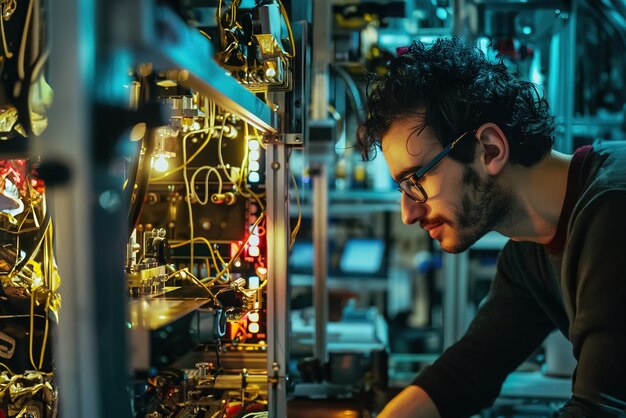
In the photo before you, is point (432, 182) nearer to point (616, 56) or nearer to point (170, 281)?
point (170, 281)

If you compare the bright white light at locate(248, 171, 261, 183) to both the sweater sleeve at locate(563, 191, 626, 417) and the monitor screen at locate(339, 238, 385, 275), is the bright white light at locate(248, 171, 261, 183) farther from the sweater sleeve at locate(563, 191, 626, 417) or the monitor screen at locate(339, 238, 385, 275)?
the monitor screen at locate(339, 238, 385, 275)

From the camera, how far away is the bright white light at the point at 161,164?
141cm

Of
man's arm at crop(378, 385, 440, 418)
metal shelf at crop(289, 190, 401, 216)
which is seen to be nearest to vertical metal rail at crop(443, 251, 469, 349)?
metal shelf at crop(289, 190, 401, 216)

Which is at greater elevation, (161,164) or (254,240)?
(161,164)

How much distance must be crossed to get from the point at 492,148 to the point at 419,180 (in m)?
0.17

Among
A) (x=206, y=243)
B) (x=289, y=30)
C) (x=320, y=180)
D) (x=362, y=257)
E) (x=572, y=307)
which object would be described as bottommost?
(x=362, y=257)

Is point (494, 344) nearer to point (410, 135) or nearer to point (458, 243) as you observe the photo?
point (458, 243)

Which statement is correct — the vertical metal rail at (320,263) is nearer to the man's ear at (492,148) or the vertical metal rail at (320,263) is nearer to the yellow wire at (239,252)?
the yellow wire at (239,252)

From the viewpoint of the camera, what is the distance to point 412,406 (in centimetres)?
140

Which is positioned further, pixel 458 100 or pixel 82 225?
pixel 458 100

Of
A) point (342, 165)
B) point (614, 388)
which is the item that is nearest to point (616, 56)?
point (342, 165)

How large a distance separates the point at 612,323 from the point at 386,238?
3046 mm

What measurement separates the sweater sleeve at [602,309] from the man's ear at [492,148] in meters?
0.23

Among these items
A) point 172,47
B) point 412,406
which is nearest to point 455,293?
point 412,406
